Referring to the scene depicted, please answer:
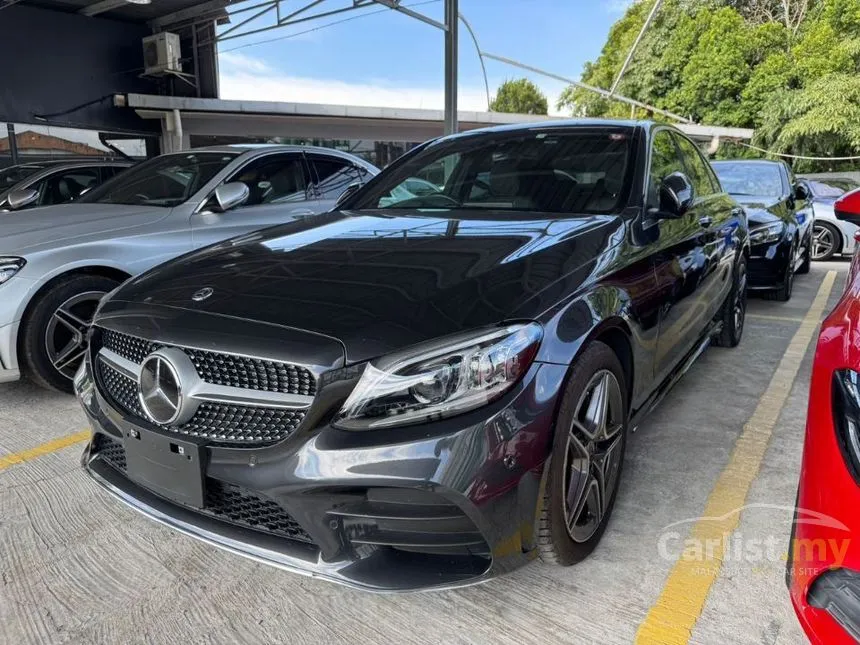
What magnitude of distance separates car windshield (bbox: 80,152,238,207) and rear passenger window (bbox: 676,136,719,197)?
3.11m

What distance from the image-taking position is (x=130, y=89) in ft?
49.9

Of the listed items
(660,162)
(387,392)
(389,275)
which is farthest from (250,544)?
(660,162)

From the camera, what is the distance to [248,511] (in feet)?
5.77

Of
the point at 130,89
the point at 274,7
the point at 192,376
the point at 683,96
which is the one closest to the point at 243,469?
the point at 192,376

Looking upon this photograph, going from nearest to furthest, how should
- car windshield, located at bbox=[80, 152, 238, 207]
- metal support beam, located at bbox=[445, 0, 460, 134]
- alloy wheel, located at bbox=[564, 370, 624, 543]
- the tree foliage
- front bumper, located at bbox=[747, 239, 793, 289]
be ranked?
1. alloy wheel, located at bbox=[564, 370, 624, 543]
2. car windshield, located at bbox=[80, 152, 238, 207]
3. front bumper, located at bbox=[747, 239, 793, 289]
4. metal support beam, located at bbox=[445, 0, 460, 134]
5. the tree foliage

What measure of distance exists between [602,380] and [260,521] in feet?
3.74

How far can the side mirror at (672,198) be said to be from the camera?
267 cm

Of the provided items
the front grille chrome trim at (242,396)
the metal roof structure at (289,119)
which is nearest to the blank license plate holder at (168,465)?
the front grille chrome trim at (242,396)

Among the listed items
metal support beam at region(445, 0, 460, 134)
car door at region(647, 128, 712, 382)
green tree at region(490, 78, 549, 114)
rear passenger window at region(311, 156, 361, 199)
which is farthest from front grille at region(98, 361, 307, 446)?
green tree at region(490, 78, 549, 114)

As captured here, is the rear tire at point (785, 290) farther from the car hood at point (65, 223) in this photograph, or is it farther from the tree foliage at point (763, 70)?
the tree foliage at point (763, 70)

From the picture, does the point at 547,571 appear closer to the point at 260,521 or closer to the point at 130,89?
the point at 260,521

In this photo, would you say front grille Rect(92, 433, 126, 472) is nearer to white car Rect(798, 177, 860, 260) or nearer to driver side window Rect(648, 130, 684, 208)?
driver side window Rect(648, 130, 684, 208)

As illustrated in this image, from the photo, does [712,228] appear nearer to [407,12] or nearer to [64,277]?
[64,277]

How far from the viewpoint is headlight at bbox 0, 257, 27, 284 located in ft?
11.3
